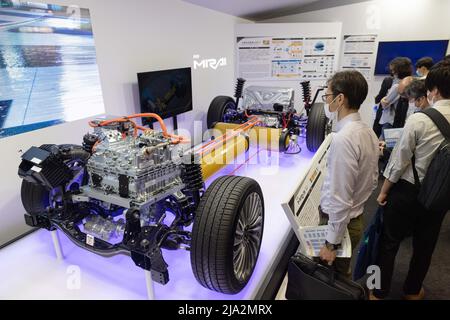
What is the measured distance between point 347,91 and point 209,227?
1.12m

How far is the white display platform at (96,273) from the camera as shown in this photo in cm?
201

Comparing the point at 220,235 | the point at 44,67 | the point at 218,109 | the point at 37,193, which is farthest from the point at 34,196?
the point at 218,109

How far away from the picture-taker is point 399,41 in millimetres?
6781

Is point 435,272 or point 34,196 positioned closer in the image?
point 34,196

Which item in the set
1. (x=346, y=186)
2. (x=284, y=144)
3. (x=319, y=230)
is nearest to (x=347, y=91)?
(x=346, y=186)

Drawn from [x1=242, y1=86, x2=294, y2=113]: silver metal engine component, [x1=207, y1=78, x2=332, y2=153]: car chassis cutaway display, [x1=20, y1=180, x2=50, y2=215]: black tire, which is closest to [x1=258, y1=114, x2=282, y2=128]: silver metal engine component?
[x1=207, y1=78, x2=332, y2=153]: car chassis cutaway display

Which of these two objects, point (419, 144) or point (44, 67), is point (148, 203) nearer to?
point (419, 144)

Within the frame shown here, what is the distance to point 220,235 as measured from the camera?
167 cm

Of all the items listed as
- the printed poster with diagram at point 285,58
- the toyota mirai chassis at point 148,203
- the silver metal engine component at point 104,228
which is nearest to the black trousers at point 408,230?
the toyota mirai chassis at point 148,203

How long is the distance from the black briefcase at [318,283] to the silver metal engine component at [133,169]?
39.6 inches

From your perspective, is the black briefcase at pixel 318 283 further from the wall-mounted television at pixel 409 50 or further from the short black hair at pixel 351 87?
the wall-mounted television at pixel 409 50

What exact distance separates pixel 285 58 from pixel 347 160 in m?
6.31

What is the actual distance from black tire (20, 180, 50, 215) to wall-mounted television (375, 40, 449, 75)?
24.4 feet

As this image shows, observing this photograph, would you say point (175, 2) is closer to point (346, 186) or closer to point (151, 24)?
point (151, 24)
